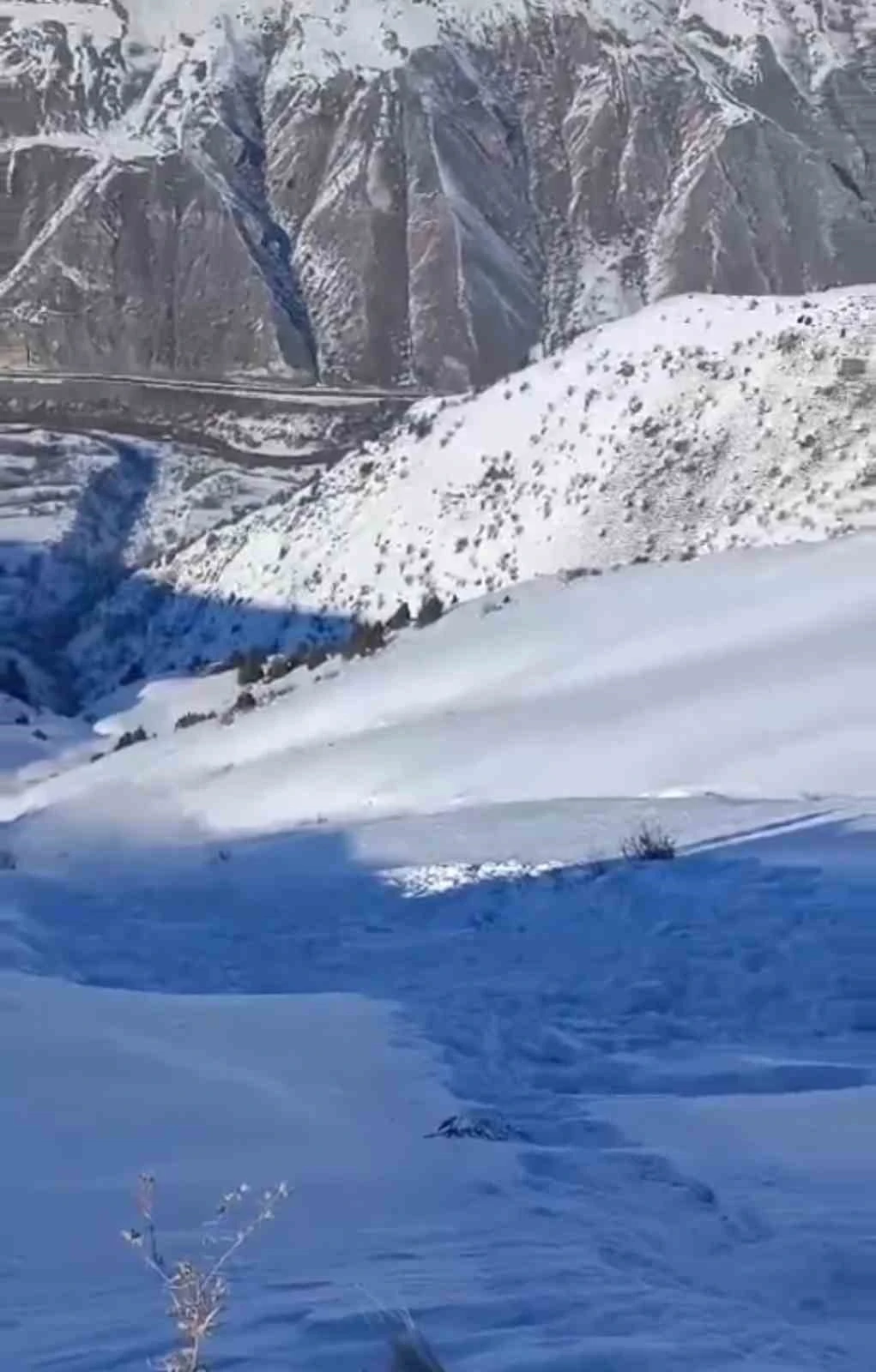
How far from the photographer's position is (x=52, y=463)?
7681cm

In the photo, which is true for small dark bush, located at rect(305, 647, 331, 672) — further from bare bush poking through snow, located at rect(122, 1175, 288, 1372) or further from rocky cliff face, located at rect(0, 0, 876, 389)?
rocky cliff face, located at rect(0, 0, 876, 389)

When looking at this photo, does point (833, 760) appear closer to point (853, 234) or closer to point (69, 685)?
point (69, 685)

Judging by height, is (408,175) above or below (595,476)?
above

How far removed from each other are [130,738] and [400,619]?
548 centimetres

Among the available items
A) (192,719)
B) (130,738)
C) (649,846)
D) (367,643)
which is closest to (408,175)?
(130,738)

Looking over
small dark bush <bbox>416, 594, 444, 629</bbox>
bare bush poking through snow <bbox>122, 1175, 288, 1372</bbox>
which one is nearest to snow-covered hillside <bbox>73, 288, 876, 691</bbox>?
small dark bush <bbox>416, 594, 444, 629</bbox>

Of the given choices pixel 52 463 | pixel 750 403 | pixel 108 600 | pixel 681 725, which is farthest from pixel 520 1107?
pixel 52 463

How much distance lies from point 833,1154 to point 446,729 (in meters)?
12.7

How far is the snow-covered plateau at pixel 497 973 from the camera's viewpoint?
Answer: 4195 millimetres

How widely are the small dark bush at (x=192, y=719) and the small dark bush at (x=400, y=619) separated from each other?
302 centimetres

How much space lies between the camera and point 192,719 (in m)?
27.8

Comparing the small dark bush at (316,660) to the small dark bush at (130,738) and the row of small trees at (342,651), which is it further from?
the small dark bush at (130,738)

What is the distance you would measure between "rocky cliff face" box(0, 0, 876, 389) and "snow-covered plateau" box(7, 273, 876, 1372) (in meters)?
87.0

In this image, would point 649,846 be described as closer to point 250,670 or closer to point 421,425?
point 250,670
